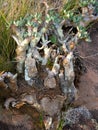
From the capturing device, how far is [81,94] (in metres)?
3.30

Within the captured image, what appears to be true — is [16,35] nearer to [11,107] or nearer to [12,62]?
[12,62]

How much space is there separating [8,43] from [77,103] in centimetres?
86

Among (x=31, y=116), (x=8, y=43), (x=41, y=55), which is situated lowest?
(x=31, y=116)

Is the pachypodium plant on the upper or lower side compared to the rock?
upper

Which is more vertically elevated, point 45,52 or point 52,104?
point 45,52

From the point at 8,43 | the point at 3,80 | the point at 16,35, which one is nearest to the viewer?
the point at 3,80

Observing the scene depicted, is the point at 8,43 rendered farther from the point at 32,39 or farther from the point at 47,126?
the point at 47,126

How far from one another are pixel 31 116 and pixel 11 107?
0.62ft

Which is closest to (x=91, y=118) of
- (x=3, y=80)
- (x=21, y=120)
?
(x=21, y=120)

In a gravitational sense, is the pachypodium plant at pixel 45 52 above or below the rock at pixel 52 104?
above

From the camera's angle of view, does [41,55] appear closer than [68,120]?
No

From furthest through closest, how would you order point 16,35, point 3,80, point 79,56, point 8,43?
point 79,56, point 8,43, point 16,35, point 3,80

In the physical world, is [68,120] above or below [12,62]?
below

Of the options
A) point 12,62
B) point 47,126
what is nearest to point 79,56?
point 12,62
